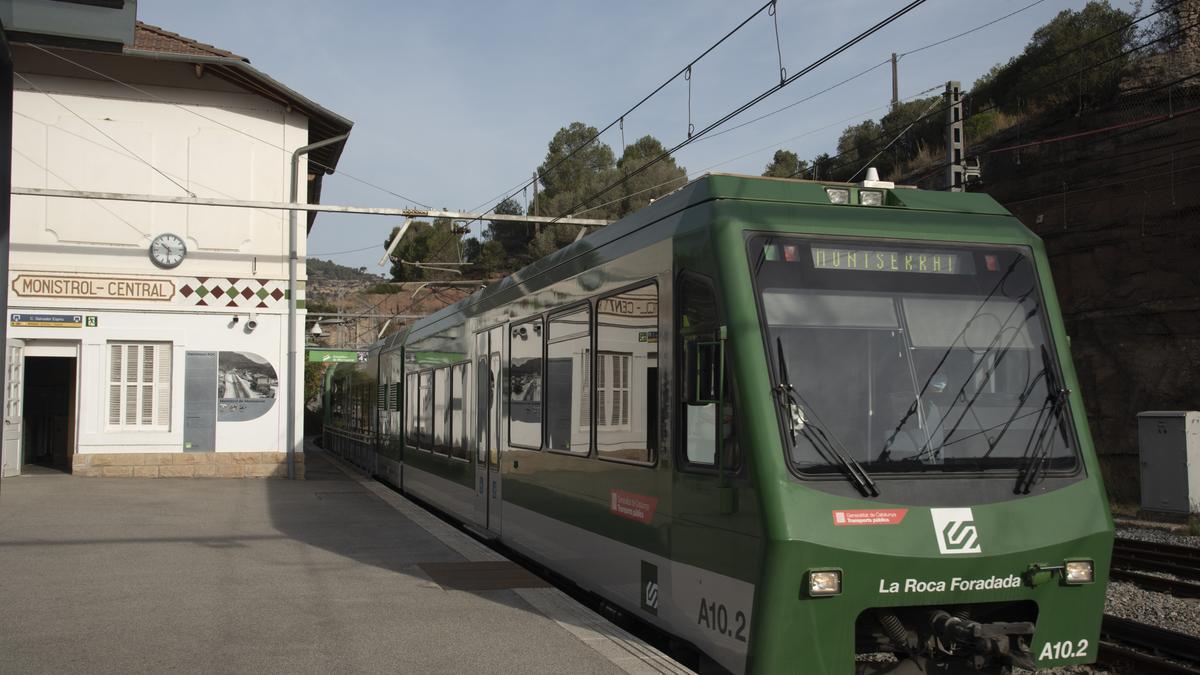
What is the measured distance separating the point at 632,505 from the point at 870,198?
8.67 ft

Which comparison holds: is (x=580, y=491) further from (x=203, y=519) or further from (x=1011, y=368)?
(x=203, y=519)

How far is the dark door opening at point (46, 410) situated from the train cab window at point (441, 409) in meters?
13.6

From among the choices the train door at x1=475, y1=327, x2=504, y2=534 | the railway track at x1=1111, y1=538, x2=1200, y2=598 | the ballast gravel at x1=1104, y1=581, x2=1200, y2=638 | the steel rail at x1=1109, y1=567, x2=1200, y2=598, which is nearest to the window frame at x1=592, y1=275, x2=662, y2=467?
the train door at x1=475, y1=327, x2=504, y2=534

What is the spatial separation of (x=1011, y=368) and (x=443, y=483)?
32.5 feet

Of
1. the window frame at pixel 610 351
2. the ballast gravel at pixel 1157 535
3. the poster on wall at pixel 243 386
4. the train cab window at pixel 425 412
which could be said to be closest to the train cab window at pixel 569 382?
the window frame at pixel 610 351

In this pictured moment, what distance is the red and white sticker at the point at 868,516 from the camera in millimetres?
5961

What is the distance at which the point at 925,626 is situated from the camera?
6.20 m

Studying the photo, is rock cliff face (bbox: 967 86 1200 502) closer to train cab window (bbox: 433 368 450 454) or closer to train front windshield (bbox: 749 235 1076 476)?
train cab window (bbox: 433 368 450 454)

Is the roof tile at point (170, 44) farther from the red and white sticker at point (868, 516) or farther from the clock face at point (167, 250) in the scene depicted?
the red and white sticker at point (868, 516)

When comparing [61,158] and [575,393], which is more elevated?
[61,158]

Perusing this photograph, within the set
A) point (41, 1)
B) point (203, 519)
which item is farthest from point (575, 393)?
point (203, 519)

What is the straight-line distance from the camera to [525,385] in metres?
10.7

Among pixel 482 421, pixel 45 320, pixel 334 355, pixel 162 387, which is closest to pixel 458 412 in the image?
pixel 482 421

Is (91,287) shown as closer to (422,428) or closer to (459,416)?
(422,428)
